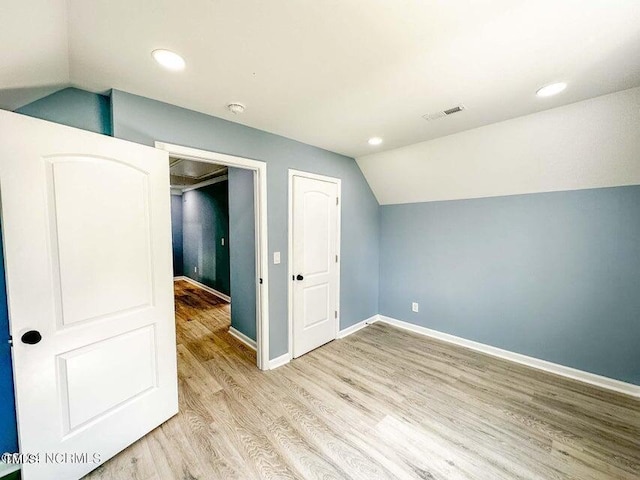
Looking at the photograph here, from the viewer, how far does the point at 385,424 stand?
6.31ft

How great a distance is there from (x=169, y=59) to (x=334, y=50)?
37.0 inches

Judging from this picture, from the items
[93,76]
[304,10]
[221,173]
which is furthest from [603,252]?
[221,173]

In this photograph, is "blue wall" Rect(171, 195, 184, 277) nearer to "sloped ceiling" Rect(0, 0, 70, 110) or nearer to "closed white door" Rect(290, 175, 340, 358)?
"closed white door" Rect(290, 175, 340, 358)

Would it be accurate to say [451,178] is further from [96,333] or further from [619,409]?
[96,333]

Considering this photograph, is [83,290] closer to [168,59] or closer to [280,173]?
[168,59]

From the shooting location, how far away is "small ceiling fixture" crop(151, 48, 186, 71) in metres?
1.39

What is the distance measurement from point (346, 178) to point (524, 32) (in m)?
2.29

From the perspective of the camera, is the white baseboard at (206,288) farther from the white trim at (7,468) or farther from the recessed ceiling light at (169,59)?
the recessed ceiling light at (169,59)

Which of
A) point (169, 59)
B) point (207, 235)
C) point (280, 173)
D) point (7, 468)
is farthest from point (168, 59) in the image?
point (207, 235)

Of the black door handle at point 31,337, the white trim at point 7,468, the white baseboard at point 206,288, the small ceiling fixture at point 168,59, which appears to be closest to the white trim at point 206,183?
the white baseboard at point 206,288

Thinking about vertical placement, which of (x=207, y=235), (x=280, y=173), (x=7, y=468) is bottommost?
(x=7, y=468)

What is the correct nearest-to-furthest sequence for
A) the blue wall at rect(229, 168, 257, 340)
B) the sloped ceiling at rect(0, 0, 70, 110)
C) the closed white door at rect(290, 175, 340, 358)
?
the sloped ceiling at rect(0, 0, 70, 110) → the closed white door at rect(290, 175, 340, 358) → the blue wall at rect(229, 168, 257, 340)

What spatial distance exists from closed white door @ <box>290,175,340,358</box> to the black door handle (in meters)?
1.94

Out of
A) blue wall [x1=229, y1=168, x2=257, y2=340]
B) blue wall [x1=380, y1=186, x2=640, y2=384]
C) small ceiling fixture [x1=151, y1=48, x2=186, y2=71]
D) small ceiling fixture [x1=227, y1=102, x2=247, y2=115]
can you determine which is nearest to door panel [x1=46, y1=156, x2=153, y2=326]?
small ceiling fixture [x1=151, y1=48, x2=186, y2=71]
